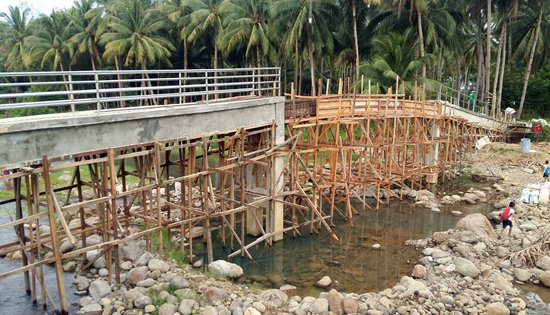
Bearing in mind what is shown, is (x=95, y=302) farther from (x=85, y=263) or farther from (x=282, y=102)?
(x=282, y=102)

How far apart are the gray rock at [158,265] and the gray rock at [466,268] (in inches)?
330

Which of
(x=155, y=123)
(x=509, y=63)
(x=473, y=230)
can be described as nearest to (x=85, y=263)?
(x=155, y=123)

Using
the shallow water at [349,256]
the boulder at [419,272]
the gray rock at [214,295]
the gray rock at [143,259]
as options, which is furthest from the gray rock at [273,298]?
the boulder at [419,272]

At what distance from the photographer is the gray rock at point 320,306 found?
39.0ft

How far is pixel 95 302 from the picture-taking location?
12031 mm

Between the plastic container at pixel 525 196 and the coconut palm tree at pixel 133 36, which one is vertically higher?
the coconut palm tree at pixel 133 36

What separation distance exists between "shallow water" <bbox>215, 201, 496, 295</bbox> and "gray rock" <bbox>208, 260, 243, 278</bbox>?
1.24 feet

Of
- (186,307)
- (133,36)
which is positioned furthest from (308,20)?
(186,307)

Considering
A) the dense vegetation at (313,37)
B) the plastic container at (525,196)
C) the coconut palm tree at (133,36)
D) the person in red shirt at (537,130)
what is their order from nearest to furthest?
the plastic container at (525,196) → the dense vegetation at (313,37) → the person in red shirt at (537,130) → the coconut palm tree at (133,36)

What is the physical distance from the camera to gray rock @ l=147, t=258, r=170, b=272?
13.1 m

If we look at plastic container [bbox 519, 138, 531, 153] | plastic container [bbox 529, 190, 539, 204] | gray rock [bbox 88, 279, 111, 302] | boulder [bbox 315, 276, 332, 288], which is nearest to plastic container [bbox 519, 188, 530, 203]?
plastic container [bbox 529, 190, 539, 204]

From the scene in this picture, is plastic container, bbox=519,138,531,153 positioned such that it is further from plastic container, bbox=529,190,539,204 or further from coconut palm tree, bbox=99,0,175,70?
coconut palm tree, bbox=99,0,175,70

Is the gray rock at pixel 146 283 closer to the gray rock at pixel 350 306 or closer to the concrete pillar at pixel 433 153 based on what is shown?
the gray rock at pixel 350 306

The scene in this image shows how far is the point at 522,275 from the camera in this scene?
571 inches
